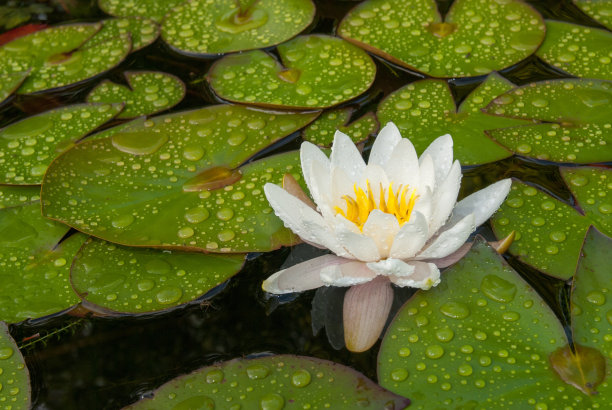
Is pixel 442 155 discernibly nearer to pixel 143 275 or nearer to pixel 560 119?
pixel 560 119

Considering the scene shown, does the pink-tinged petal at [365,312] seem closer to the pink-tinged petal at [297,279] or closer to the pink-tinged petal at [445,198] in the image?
the pink-tinged petal at [297,279]

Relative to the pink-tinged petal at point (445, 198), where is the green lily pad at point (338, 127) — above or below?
below

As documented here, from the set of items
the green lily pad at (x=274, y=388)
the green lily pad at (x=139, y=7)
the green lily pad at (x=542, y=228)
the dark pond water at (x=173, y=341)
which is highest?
the green lily pad at (x=139, y=7)

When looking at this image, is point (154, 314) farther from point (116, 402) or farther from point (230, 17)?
point (230, 17)

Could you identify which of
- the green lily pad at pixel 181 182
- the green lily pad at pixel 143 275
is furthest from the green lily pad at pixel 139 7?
the green lily pad at pixel 143 275

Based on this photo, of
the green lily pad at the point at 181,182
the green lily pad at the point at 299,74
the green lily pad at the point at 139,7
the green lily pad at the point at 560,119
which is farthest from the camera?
the green lily pad at the point at 139,7

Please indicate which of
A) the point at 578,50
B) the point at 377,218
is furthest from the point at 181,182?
the point at 578,50

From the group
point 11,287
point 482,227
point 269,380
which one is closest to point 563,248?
point 482,227
